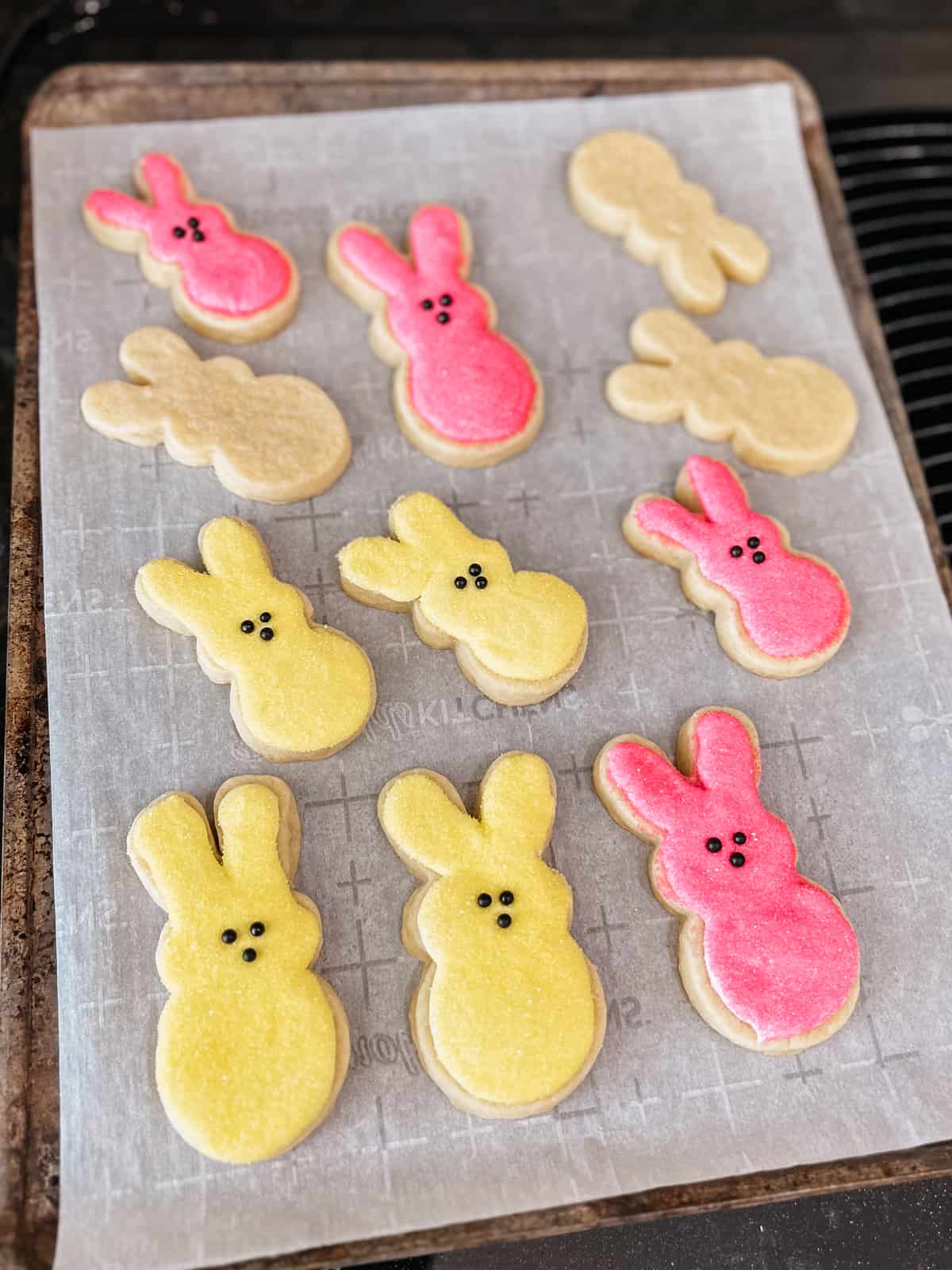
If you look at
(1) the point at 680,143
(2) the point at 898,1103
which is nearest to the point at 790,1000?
(2) the point at 898,1103

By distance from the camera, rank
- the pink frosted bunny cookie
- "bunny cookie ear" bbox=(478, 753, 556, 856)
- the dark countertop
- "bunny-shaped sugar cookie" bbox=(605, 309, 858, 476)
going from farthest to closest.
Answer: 1. the dark countertop
2. "bunny-shaped sugar cookie" bbox=(605, 309, 858, 476)
3. the pink frosted bunny cookie
4. "bunny cookie ear" bbox=(478, 753, 556, 856)

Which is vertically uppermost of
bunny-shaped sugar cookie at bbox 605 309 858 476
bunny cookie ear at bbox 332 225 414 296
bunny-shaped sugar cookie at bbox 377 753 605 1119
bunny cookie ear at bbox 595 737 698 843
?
bunny cookie ear at bbox 332 225 414 296

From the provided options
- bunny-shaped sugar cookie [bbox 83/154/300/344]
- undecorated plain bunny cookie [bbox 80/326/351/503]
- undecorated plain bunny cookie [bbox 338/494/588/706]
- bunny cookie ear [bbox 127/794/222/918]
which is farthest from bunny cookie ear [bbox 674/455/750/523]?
bunny cookie ear [bbox 127/794/222/918]

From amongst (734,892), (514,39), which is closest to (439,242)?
(514,39)

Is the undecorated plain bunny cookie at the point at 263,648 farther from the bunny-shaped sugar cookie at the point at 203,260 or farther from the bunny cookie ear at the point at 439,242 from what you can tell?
the bunny cookie ear at the point at 439,242

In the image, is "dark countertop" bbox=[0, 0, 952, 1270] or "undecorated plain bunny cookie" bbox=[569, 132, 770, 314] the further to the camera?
"dark countertop" bbox=[0, 0, 952, 1270]

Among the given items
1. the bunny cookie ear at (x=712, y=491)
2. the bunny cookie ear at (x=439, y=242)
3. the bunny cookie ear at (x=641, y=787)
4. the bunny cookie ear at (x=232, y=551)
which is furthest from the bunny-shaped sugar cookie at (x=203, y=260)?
the bunny cookie ear at (x=641, y=787)

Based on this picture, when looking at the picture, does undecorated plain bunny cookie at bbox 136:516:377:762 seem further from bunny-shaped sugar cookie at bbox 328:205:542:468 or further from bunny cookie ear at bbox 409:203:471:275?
bunny cookie ear at bbox 409:203:471:275
